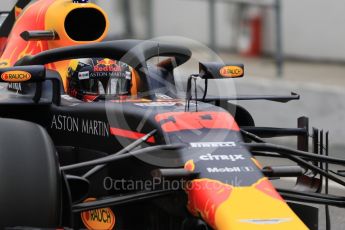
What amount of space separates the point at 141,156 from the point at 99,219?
2.66ft

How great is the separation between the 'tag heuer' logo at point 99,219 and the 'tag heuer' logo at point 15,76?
2.93 ft

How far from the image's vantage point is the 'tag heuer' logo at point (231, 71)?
→ 5855 mm

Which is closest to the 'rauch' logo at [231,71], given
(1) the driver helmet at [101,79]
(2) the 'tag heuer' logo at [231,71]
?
(2) the 'tag heuer' logo at [231,71]

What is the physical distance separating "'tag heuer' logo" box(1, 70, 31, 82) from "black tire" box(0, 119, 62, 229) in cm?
73

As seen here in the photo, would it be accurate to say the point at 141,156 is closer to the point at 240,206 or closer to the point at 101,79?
the point at 240,206

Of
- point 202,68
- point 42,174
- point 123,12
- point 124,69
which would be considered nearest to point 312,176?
point 202,68

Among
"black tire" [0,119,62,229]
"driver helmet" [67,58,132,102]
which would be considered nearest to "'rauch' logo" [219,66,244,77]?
"driver helmet" [67,58,132,102]

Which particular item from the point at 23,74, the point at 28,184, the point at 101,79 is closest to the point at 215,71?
the point at 101,79

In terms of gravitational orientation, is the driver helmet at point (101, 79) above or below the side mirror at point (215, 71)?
below

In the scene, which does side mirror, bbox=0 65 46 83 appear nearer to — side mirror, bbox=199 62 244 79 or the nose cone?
side mirror, bbox=199 62 244 79

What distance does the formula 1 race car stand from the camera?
484 cm

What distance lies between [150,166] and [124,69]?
4.14 feet

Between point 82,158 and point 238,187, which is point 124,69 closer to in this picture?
point 82,158

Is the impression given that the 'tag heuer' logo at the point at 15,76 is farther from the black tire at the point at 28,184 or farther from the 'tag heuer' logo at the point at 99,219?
the 'tag heuer' logo at the point at 99,219
